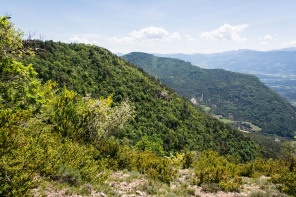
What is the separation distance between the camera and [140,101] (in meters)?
87.1

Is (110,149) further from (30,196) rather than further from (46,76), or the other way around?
(46,76)

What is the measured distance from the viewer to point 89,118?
61.2ft

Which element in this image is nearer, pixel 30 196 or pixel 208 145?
pixel 30 196

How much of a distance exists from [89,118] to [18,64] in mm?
9732

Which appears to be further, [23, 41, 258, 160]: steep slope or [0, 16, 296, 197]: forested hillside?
[23, 41, 258, 160]: steep slope

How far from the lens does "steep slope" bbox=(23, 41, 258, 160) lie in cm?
6744

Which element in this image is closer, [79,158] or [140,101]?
[79,158]

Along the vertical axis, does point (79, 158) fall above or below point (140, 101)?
above

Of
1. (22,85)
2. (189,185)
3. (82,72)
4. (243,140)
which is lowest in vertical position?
(243,140)

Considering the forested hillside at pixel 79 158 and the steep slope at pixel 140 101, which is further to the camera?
the steep slope at pixel 140 101

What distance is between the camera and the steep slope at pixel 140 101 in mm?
67438

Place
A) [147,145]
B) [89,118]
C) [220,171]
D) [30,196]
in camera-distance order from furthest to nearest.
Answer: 1. [147,145]
2. [89,118]
3. [220,171]
4. [30,196]

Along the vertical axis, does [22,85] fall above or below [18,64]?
below

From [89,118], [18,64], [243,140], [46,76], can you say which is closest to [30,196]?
[18,64]
